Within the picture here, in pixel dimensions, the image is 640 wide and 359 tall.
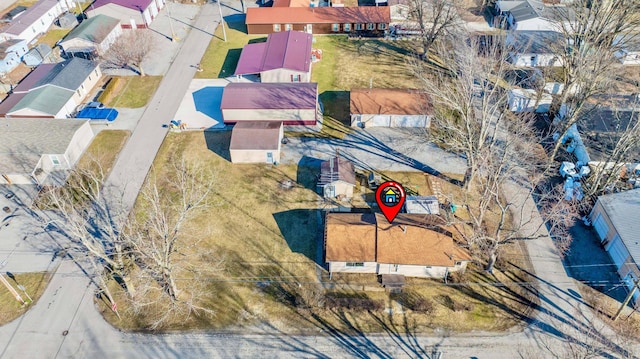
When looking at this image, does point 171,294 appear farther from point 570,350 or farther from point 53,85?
point 53,85

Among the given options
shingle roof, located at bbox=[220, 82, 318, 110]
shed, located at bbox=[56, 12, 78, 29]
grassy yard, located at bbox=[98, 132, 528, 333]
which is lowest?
grassy yard, located at bbox=[98, 132, 528, 333]

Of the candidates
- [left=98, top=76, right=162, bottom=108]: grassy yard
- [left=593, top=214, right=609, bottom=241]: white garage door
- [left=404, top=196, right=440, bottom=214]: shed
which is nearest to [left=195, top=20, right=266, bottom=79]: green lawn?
[left=98, top=76, right=162, bottom=108]: grassy yard

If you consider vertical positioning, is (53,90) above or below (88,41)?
below

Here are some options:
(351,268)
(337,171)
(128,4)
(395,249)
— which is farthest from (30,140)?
(395,249)

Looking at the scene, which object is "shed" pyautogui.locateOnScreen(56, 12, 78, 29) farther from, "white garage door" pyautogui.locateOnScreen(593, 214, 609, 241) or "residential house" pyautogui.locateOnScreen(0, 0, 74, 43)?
"white garage door" pyautogui.locateOnScreen(593, 214, 609, 241)

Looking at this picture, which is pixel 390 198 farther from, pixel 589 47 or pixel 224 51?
pixel 224 51
